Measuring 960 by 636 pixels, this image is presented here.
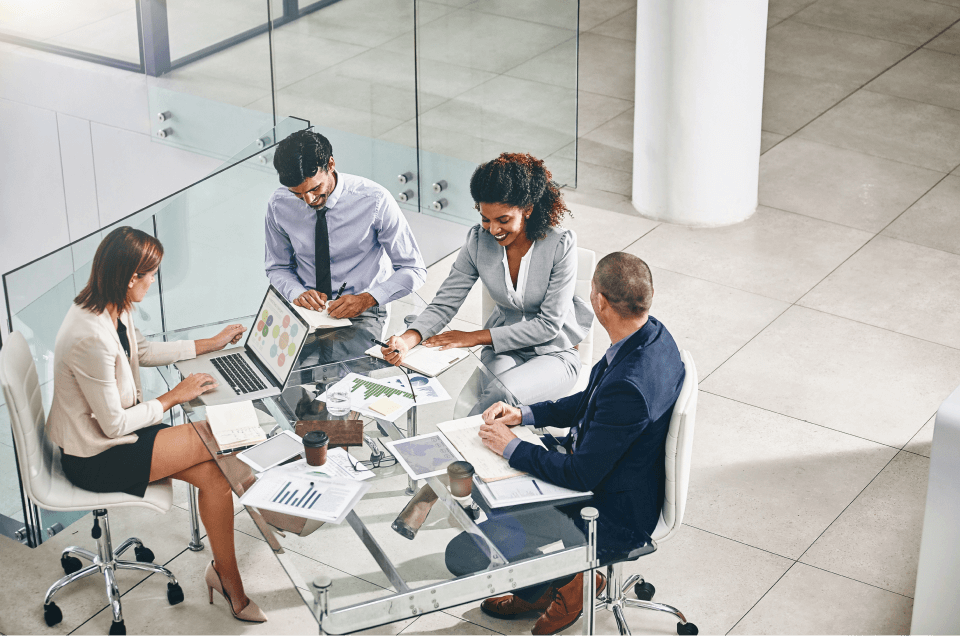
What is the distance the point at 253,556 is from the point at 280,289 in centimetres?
109

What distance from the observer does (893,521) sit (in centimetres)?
438

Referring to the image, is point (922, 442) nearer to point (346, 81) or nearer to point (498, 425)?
point (498, 425)

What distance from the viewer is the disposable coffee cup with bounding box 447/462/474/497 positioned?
126 inches

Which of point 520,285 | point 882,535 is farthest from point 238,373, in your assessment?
point 882,535

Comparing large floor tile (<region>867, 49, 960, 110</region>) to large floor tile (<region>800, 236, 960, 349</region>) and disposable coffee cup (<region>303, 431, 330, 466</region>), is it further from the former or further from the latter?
disposable coffee cup (<region>303, 431, 330, 466</region>)

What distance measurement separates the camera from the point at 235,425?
359 cm

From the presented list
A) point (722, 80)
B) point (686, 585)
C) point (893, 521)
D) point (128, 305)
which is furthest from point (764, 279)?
point (128, 305)

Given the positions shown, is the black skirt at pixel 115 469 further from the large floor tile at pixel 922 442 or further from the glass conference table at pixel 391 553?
the large floor tile at pixel 922 442

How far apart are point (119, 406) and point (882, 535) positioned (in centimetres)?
278

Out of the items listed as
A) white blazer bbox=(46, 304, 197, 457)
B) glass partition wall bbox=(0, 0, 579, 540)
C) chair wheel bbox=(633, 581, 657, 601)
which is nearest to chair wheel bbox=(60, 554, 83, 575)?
white blazer bbox=(46, 304, 197, 457)

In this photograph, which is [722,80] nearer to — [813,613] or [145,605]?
[813,613]

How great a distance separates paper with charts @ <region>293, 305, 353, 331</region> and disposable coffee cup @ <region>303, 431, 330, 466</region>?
2.96ft

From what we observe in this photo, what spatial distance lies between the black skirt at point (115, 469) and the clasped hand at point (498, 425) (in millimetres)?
1086

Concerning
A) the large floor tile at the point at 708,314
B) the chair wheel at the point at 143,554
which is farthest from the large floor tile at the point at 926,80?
the chair wheel at the point at 143,554
